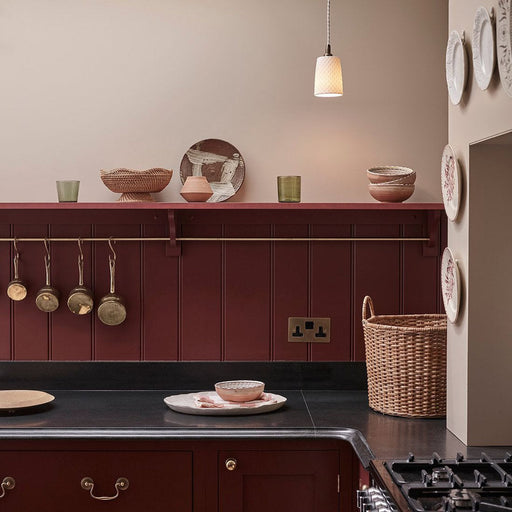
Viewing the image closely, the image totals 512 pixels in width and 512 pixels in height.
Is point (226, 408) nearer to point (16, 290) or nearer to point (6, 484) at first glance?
point (6, 484)

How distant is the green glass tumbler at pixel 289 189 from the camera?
296 cm

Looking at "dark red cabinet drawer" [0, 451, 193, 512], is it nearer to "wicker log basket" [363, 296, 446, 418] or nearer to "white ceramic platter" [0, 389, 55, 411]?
"white ceramic platter" [0, 389, 55, 411]

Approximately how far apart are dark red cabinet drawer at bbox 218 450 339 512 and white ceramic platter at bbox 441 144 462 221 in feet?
2.60

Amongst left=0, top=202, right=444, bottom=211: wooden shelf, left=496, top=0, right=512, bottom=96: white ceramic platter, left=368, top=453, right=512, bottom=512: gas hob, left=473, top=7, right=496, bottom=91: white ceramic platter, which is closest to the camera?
left=368, top=453, right=512, bottom=512: gas hob

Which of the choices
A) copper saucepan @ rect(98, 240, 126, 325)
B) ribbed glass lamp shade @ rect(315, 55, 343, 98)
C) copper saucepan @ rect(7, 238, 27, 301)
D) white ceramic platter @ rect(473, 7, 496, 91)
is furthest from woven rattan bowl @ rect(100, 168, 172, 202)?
white ceramic platter @ rect(473, 7, 496, 91)

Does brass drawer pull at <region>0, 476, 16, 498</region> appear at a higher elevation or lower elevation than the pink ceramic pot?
lower

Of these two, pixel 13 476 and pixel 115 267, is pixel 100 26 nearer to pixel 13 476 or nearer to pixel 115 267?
pixel 115 267

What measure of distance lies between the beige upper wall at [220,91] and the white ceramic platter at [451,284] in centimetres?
70

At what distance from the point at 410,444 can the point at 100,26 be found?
1866 millimetres

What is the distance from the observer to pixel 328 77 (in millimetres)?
2785

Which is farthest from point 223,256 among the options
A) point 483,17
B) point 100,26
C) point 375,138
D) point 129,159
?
point 483,17

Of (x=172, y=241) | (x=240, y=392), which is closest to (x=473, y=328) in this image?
(x=240, y=392)

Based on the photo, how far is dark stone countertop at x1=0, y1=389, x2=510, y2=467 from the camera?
237 centimetres

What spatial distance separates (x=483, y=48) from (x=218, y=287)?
4.60 ft
